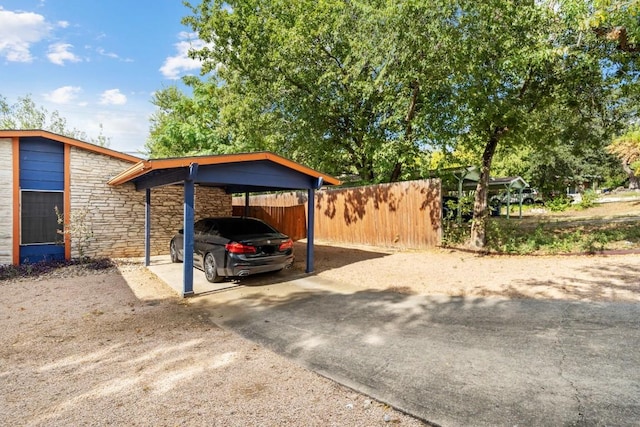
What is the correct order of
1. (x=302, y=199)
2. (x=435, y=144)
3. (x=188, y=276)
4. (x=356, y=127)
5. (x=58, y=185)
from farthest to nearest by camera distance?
(x=302, y=199) < (x=356, y=127) < (x=435, y=144) < (x=58, y=185) < (x=188, y=276)

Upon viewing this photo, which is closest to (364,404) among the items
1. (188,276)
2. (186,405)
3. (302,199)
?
(186,405)

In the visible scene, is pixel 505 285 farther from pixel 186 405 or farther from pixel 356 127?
pixel 356 127

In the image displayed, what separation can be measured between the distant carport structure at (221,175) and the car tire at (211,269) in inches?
34.2

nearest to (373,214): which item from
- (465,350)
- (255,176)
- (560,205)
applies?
(255,176)

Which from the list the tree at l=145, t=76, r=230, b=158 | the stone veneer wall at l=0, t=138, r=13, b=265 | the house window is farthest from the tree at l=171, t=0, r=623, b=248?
the stone veneer wall at l=0, t=138, r=13, b=265

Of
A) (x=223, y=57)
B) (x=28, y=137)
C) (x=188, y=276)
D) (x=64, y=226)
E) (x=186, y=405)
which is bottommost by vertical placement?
(x=186, y=405)

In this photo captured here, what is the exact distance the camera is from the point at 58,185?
30.4ft

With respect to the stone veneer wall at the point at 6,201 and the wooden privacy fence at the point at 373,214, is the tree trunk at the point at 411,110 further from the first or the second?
the stone veneer wall at the point at 6,201

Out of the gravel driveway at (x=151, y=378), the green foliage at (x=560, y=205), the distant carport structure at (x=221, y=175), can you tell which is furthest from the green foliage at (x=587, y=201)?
the gravel driveway at (x=151, y=378)

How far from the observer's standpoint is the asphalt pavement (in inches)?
101

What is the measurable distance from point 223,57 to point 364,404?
1525cm

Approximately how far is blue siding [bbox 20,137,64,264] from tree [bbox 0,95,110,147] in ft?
68.5

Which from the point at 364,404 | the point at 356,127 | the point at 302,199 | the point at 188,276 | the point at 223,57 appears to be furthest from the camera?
the point at 302,199

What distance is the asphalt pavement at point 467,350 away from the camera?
8.45 ft
